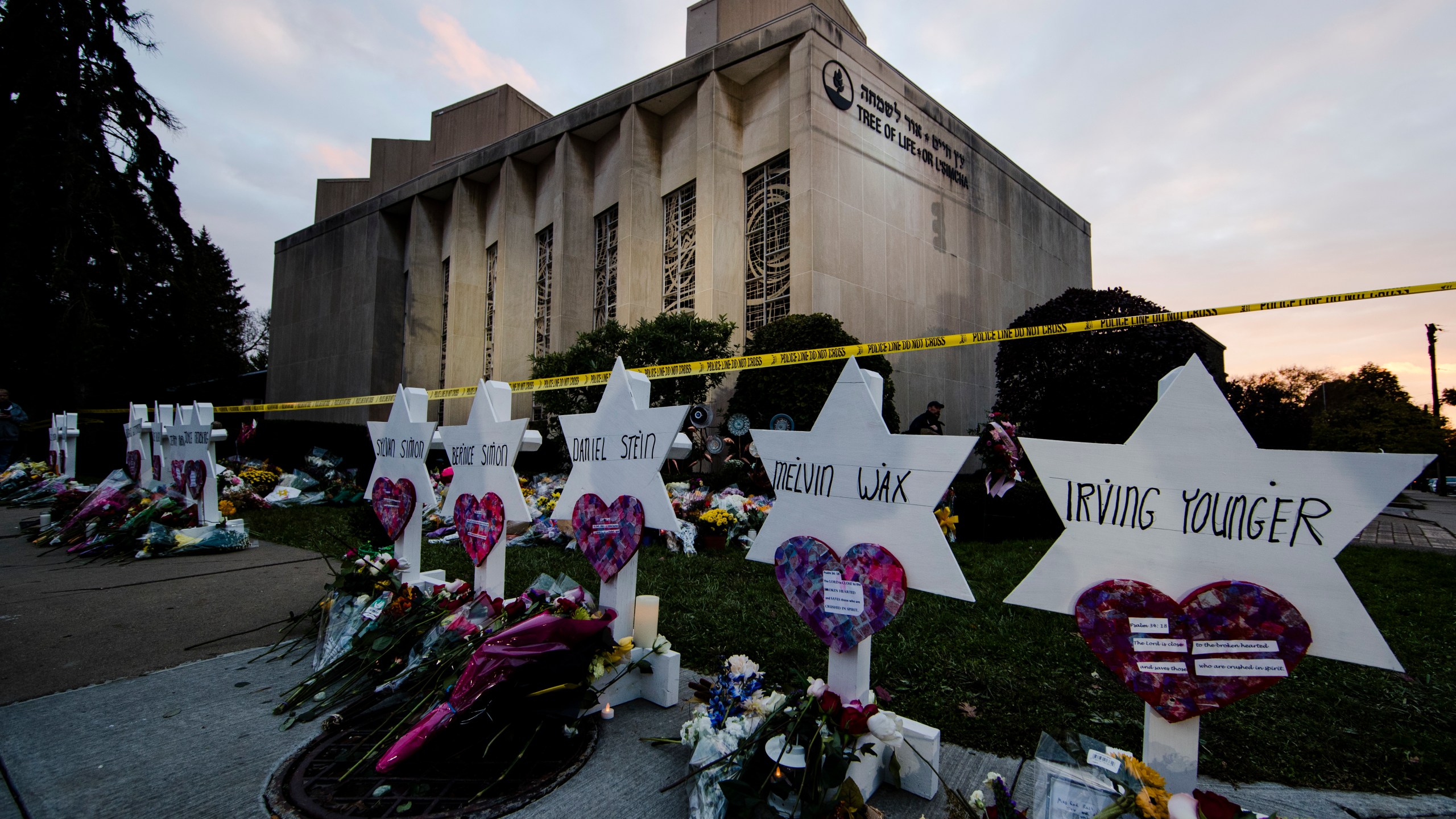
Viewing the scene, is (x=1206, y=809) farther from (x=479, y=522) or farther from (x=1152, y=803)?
(x=479, y=522)

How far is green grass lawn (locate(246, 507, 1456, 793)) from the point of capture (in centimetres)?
229

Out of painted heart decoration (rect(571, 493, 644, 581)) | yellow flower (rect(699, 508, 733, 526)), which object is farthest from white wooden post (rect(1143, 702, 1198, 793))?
yellow flower (rect(699, 508, 733, 526))

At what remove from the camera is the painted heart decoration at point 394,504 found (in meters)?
3.79

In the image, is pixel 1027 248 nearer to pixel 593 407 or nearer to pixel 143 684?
pixel 593 407

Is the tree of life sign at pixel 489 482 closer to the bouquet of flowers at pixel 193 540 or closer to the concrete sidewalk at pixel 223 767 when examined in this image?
the concrete sidewalk at pixel 223 767

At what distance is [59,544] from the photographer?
6.48 meters

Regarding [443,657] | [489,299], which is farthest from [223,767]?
[489,299]

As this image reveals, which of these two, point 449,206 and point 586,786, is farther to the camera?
point 449,206

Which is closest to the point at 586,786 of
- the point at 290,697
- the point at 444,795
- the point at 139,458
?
the point at 444,795

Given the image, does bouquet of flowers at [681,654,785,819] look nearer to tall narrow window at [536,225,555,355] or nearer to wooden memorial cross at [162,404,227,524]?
wooden memorial cross at [162,404,227,524]

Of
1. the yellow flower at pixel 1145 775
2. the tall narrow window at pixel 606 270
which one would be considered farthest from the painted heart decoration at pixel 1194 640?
the tall narrow window at pixel 606 270

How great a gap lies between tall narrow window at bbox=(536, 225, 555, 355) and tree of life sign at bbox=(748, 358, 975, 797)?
16.9 metres

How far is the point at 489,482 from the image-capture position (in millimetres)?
3393

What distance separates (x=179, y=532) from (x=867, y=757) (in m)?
7.35
